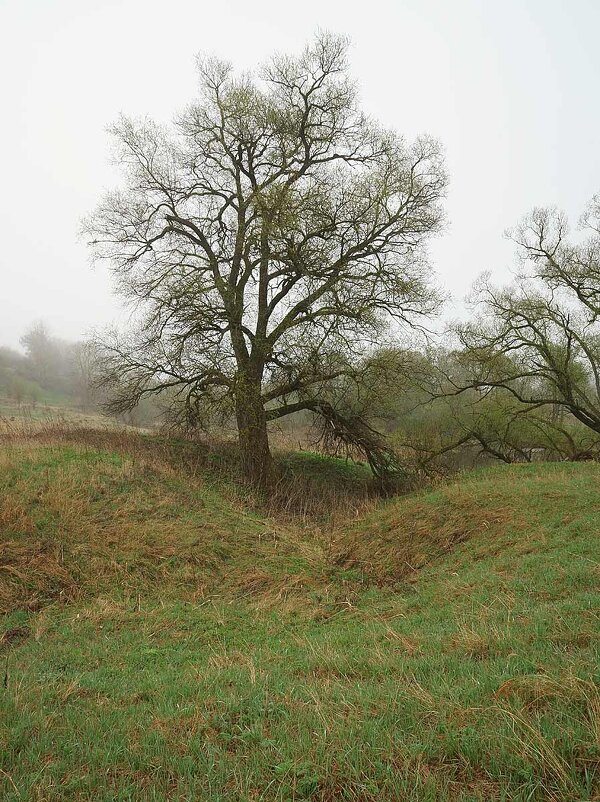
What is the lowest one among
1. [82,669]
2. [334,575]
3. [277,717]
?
[334,575]

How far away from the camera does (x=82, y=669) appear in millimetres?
5258

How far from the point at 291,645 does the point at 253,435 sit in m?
10.4

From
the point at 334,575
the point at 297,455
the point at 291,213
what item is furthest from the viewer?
the point at 297,455

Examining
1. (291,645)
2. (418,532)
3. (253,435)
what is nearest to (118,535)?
(291,645)

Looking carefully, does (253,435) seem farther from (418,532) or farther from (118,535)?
(418,532)

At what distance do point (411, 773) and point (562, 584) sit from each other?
4.16 m

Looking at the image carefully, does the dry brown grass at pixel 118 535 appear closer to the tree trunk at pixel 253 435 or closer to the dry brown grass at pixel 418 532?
the dry brown grass at pixel 418 532

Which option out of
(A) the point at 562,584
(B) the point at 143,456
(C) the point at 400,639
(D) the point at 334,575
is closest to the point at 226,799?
(C) the point at 400,639

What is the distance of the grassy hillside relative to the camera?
2.79 m

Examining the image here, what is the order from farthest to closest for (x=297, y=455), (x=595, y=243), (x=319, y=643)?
(x=297, y=455) → (x=595, y=243) → (x=319, y=643)

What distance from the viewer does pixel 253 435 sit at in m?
15.9

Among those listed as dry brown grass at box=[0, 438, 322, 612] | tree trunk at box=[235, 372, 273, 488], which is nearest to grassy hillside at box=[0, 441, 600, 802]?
dry brown grass at box=[0, 438, 322, 612]

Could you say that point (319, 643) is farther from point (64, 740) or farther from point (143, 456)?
point (143, 456)

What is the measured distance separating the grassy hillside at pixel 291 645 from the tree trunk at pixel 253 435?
3.62 meters
